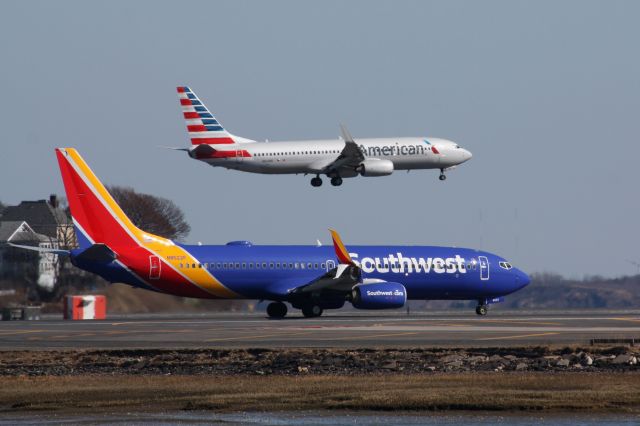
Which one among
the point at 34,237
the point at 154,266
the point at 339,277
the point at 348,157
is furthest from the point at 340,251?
the point at 34,237

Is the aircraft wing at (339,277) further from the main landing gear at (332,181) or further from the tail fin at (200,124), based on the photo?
the tail fin at (200,124)

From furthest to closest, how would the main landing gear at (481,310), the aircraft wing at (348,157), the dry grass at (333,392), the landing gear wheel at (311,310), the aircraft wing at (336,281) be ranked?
1. the aircraft wing at (348,157)
2. the main landing gear at (481,310)
3. the landing gear wheel at (311,310)
4. the aircraft wing at (336,281)
5. the dry grass at (333,392)

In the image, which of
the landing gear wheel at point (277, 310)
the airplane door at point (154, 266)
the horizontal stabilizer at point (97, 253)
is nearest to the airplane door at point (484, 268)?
the landing gear wheel at point (277, 310)

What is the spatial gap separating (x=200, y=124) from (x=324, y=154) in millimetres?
8244

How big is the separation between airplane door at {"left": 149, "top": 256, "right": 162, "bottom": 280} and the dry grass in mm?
27584

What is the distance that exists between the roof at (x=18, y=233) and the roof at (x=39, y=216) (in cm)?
72

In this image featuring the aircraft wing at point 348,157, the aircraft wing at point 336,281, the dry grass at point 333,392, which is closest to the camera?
the dry grass at point 333,392

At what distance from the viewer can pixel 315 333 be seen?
46.2 metres

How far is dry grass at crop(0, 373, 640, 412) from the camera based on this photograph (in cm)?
2530

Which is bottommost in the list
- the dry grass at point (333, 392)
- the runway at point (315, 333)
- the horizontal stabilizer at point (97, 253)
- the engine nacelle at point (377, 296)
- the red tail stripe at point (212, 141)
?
the dry grass at point (333, 392)

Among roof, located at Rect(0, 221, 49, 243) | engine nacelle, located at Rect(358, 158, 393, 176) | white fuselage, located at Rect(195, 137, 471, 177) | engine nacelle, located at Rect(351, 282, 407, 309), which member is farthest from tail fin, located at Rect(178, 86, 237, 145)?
roof, located at Rect(0, 221, 49, 243)

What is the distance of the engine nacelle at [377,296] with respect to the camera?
59.8 metres

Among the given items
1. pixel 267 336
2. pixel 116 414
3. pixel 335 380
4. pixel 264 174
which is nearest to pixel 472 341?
pixel 267 336

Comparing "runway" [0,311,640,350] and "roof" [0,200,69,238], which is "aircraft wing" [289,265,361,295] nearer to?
"runway" [0,311,640,350]
